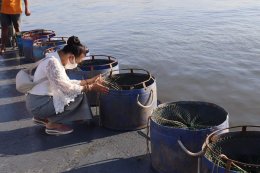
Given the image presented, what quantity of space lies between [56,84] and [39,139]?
0.80m

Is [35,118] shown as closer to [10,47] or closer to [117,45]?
[10,47]

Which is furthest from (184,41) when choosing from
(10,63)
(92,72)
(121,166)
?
(121,166)

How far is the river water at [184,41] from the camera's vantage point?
27.6 ft

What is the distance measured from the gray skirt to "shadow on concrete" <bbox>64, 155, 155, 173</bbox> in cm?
86

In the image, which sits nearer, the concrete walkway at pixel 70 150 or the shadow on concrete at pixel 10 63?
the concrete walkway at pixel 70 150

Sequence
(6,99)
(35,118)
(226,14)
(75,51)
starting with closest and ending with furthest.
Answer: (75,51), (35,118), (6,99), (226,14)

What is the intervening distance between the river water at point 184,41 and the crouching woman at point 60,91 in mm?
3214

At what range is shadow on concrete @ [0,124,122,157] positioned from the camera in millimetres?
4770

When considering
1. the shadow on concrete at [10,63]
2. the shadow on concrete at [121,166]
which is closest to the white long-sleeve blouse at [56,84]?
the shadow on concrete at [121,166]

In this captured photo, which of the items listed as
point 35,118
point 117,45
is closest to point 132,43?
point 117,45

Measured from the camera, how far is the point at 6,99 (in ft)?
21.7

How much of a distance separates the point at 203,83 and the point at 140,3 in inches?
506

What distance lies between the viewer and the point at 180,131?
3.59m

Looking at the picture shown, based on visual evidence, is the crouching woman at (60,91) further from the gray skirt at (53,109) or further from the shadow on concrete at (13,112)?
the shadow on concrete at (13,112)
